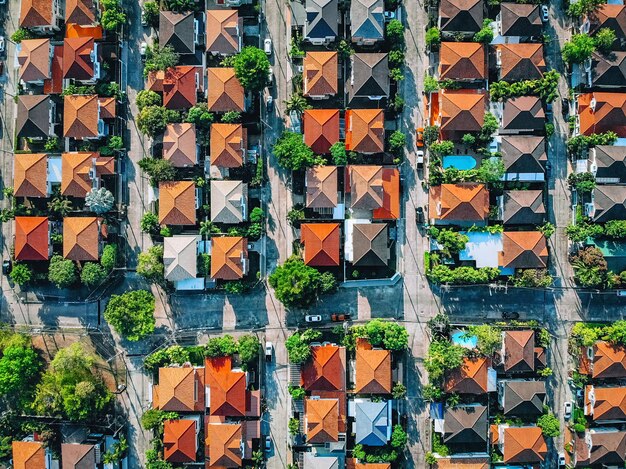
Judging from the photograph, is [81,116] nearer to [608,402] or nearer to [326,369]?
[326,369]

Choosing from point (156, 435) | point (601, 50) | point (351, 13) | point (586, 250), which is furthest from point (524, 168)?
point (156, 435)

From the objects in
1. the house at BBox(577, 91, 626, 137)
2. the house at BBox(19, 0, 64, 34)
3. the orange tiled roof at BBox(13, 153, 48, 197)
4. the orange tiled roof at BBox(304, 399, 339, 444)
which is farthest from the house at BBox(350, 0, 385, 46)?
the orange tiled roof at BBox(304, 399, 339, 444)

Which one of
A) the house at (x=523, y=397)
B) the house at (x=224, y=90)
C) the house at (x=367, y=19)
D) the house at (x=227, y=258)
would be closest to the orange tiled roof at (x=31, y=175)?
the house at (x=224, y=90)

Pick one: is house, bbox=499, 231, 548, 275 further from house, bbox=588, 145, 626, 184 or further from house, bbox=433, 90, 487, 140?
house, bbox=433, 90, 487, 140

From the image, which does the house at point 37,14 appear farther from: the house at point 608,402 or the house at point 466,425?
the house at point 608,402

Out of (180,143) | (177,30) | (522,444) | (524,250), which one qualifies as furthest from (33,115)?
(522,444)
